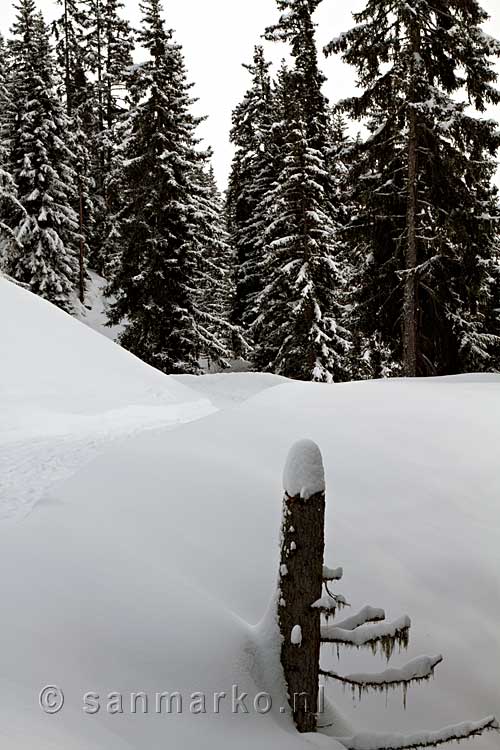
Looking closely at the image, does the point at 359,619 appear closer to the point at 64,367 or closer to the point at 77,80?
the point at 64,367

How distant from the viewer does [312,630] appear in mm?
2754

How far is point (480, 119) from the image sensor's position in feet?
42.4

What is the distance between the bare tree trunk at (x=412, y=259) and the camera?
43.3 ft

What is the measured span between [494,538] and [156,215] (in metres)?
18.5

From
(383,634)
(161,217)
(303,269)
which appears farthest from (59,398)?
(161,217)

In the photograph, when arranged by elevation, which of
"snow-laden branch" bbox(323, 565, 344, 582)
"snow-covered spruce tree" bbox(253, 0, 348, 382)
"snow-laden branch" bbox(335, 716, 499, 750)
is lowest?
"snow-laden branch" bbox(335, 716, 499, 750)

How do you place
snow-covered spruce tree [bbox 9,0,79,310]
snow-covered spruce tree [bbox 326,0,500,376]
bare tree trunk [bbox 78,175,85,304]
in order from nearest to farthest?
snow-covered spruce tree [bbox 326,0,500,376], snow-covered spruce tree [bbox 9,0,79,310], bare tree trunk [bbox 78,175,85,304]

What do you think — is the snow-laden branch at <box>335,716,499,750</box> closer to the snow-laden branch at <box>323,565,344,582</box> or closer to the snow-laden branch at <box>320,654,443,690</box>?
the snow-laden branch at <box>320,654,443,690</box>

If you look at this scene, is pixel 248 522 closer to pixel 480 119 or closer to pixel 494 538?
pixel 494 538

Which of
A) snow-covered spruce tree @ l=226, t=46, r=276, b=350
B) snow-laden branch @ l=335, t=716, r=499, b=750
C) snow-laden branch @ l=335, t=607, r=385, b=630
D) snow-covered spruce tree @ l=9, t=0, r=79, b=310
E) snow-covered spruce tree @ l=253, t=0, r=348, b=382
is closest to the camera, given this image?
snow-laden branch @ l=335, t=716, r=499, b=750

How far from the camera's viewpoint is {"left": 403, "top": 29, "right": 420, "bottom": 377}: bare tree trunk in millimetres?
13188

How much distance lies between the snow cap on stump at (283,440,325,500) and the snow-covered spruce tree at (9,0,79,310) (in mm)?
24151

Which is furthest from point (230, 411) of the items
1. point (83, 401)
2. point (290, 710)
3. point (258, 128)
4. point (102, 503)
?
point (258, 128)

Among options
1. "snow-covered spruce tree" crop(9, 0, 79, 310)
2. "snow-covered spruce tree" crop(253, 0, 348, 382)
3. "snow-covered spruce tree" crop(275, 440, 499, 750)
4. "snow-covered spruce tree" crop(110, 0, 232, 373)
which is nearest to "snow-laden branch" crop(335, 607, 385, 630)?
"snow-covered spruce tree" crop(275, 440, 499, 750)
